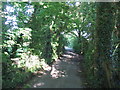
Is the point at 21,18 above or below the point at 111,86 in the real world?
above

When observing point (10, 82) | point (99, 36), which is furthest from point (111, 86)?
point (10, 82)

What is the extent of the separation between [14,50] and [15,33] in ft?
3.95

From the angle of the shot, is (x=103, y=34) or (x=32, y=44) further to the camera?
(x=32, y=44)

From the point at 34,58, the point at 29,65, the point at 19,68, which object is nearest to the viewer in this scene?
the point at 19,68

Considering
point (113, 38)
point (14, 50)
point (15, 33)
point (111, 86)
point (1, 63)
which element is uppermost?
point (15, 33)

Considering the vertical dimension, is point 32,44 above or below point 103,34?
below

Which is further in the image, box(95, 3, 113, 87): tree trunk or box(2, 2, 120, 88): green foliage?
box(95, 3, 113, 87): tree trunk

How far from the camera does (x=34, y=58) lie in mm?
6301

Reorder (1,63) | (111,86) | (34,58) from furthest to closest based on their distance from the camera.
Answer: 1. (34,58)
2. (1,63)
3. (111,86)

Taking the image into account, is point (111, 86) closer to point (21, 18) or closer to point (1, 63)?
point (1, 63)

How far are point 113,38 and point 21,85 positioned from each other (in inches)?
173

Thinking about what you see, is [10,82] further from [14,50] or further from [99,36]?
[99,36]

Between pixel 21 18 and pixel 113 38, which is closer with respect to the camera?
pixel 113 38

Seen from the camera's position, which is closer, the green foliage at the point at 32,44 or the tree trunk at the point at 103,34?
the green foliage at the point at 32,44
